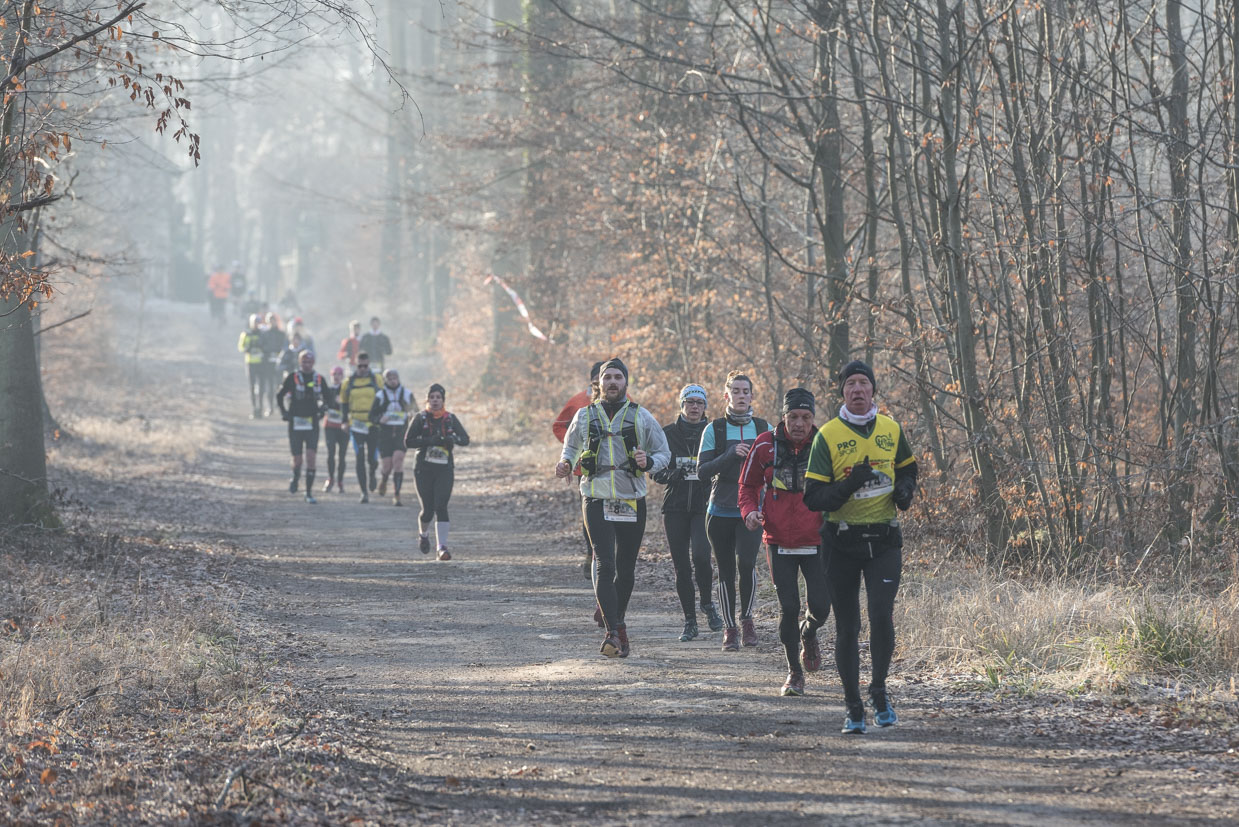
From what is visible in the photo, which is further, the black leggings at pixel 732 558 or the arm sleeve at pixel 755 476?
the black leggings at pixel 732 558

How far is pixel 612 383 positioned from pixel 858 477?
2582mm

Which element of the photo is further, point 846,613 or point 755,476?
point 755,476

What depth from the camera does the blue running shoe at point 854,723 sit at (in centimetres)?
674

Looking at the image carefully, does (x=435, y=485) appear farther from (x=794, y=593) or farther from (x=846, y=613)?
(x=846, y=613)

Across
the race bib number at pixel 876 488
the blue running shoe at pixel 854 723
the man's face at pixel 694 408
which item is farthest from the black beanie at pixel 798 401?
the man's face at pixel 694 408

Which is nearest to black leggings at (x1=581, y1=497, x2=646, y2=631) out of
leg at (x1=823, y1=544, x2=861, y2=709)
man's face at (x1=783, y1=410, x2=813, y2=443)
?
man's face at (x1=783, y1=410, x2=813, y2=443)

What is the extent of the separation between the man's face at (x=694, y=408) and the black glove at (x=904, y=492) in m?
3.19

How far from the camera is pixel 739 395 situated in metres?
9.09

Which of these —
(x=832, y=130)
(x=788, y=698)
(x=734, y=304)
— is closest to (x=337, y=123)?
(x=734, y=304)

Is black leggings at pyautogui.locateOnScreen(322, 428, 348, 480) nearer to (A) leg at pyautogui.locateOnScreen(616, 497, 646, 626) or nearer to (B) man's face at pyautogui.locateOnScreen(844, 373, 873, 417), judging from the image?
(A) leg at pyautogui.locateOnScreen(616, 497, 646, 626)

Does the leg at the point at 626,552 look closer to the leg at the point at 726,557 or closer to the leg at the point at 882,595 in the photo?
the leg at the point at 726,557

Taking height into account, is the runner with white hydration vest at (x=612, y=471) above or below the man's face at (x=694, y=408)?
below

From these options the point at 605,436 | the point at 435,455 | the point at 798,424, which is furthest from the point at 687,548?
the point at 435,455

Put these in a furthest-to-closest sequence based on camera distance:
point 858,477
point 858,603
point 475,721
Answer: point 475,721 < point 858,603 < point 858,477
